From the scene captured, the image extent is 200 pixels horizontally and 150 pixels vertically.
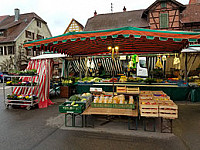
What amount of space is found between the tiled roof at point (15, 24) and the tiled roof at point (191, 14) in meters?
25.4

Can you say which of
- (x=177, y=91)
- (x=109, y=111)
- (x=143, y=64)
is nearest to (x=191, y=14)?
(x=143, y=64)

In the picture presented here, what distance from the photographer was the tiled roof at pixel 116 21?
19.0 meters

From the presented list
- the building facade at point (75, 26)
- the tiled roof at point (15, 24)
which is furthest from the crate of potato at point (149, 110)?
the tiled roof at point (15, 24)

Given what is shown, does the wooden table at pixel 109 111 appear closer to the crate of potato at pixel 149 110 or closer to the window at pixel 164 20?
the crate of potato at pixel 149 110

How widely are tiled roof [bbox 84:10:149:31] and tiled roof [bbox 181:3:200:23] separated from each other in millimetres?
4652

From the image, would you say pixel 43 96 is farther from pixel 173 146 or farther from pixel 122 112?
pixel 173 146

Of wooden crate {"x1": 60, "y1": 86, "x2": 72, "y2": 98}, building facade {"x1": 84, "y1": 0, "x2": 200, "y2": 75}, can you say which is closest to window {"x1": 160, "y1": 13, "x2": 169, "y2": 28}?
building facade {"x1": 84, "y1": 0, "x2": 200, "y2": 75}

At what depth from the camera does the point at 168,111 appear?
3.84 m

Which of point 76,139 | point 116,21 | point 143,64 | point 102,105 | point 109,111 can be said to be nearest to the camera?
point 76,139

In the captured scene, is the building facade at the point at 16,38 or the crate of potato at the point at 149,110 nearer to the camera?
the crate of potato at the point at 149,110

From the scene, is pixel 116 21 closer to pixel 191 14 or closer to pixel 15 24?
pixel 191 14

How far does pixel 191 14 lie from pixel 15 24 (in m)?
28.0

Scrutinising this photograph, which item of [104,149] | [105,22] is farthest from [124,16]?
[104,149]

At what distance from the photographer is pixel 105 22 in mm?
20688
